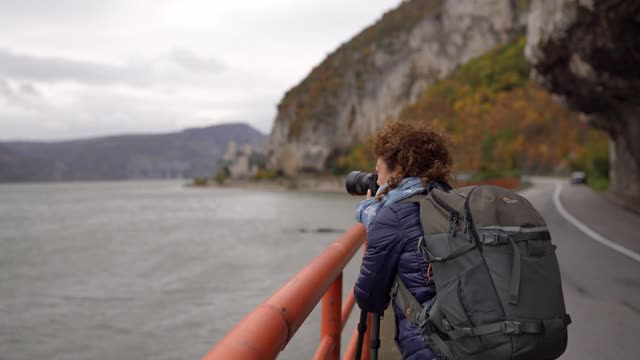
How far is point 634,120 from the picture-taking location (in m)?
18.5

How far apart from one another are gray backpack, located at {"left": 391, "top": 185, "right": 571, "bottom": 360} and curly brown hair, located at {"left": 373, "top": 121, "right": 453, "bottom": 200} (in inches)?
12.8

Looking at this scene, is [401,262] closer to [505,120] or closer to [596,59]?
[596,59]

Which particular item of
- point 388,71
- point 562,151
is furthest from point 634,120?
point 388,71

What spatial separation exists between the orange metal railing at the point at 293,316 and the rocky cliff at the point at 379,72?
349 feet

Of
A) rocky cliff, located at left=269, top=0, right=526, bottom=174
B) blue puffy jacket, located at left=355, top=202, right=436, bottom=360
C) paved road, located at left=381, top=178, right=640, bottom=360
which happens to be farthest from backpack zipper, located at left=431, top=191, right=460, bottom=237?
rocky cliff, located at left=269, top=0, right=526, bottom=174

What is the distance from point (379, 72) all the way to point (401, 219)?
4961 inches

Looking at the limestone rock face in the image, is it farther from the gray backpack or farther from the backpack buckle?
the backpack buckle

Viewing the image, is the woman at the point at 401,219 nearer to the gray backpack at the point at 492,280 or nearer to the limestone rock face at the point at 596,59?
the gray backpack at the point at 492,280

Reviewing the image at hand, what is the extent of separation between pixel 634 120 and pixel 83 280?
21716mm

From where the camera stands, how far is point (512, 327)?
1.64m

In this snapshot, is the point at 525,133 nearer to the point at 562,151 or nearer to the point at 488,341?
the point at 562,151

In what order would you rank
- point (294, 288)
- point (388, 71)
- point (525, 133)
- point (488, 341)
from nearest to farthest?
point (488, 341) < point (294, 288) < point (525, 133) < point (388, 71)

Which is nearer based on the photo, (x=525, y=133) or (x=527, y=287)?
(x=527, y=287)

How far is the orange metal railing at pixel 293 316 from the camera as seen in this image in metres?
1.30
